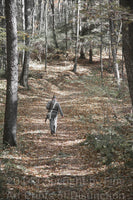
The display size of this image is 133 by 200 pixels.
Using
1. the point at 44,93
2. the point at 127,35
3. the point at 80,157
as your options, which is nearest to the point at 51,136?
the point at 80,157

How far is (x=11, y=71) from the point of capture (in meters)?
7.35

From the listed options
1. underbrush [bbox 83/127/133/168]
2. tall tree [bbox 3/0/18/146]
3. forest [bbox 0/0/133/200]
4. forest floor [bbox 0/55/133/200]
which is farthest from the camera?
tall tree [bbox 3/0/18/146]

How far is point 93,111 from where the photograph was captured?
13867 millimetres

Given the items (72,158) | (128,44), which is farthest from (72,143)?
(128,44)

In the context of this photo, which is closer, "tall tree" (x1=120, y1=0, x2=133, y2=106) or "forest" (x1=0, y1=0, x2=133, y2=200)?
"tall tree" (x1=120, y1=0, x2=133, y2=106)

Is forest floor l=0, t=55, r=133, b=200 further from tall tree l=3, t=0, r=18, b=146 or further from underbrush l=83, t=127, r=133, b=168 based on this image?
tall tree l=3, t=0, r=18, b=146

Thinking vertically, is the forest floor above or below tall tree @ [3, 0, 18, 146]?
below

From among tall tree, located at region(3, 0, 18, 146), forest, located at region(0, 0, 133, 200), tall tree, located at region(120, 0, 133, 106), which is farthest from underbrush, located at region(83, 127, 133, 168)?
tall tree, located at region(3, 0, 18, 146)

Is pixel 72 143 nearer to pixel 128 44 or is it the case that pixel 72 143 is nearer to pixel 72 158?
pixel 72 158

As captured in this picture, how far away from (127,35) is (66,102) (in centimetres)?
1336

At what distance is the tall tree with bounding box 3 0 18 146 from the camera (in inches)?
278

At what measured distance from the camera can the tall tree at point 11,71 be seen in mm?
7070

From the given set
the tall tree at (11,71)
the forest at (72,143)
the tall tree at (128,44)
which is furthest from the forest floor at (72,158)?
the tall tree at (128,44)

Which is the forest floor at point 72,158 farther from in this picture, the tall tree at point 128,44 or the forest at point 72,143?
the tall tree at point 128,44
